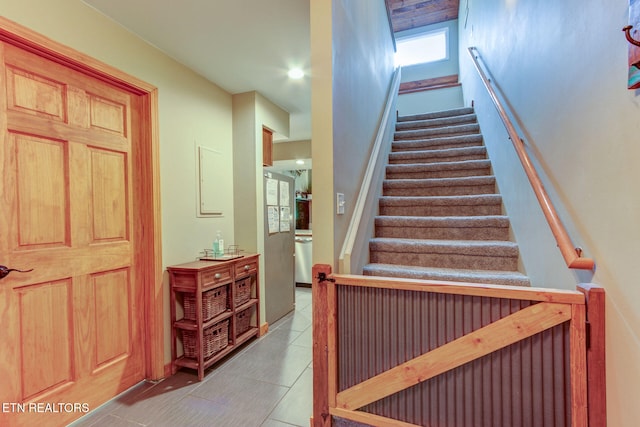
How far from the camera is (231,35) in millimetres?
2178

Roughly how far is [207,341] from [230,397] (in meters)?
0.52

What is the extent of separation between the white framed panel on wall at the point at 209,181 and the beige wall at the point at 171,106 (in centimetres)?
6

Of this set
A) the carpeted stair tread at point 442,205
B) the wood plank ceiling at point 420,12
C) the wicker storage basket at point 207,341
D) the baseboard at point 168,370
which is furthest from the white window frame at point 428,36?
the baseboard at point 168,370

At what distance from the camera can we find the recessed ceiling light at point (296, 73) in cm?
272

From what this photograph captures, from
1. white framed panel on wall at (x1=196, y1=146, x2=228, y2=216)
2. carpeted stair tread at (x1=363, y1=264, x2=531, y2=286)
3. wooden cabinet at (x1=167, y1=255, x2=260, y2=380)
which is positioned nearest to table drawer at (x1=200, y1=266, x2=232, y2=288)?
wooden cabinet at (x1=167, y1=255, x2=260, y2=380)

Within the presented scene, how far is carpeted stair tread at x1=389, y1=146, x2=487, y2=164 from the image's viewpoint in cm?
301

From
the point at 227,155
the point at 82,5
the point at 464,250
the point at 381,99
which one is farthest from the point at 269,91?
the point at 464,250

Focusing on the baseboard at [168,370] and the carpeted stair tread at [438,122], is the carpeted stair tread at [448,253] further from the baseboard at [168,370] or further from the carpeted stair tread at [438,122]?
the carpeted stair tread at [438,122]

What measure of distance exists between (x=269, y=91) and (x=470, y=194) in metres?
2.38

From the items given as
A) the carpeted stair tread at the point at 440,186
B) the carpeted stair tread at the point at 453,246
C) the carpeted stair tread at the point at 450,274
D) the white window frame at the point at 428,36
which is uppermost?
the white window frame at the point at 428,36

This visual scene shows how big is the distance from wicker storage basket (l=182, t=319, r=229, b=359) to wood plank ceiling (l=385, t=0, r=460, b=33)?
505 centimetres

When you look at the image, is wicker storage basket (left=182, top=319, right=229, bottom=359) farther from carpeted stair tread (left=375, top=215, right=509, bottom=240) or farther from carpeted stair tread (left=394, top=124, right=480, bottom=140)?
carpeted stair tread (left=394, top=124, right=480, bottom=140)

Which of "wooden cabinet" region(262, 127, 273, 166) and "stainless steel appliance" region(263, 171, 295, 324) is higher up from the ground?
"wooden cabinet" region(262, 127, 273, 166)

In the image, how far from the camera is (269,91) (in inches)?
123
